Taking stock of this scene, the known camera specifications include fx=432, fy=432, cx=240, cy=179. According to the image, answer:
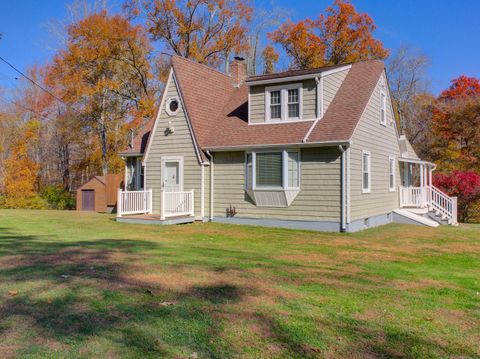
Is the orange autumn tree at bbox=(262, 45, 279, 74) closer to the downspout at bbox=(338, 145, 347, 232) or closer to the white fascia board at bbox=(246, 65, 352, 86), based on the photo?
the white fascia board at bbox=(246, 65, 352, 86)

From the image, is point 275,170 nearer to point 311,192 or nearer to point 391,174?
point 311,192

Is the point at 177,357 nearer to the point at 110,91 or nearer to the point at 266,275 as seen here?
the point at 266,275

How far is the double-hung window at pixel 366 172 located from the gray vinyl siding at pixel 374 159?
0.22 meters

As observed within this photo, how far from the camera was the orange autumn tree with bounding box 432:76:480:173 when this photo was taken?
85.5 feet

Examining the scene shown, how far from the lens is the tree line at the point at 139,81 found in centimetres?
2777

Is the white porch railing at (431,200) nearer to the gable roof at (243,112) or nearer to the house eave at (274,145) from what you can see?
the gable roof at (243,112)

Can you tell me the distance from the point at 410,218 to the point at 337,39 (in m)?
16.9

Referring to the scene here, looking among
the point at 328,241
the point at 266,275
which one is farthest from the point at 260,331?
the point at 328,241

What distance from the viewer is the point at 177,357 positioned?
11.8ft

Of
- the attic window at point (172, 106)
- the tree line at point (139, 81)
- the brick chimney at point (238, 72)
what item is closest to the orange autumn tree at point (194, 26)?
the tree line at point (139, 81)

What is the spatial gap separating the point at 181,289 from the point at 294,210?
31.1ft

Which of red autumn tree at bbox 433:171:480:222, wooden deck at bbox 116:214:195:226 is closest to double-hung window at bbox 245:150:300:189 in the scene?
wooden deck at bbox 116:214:195:226

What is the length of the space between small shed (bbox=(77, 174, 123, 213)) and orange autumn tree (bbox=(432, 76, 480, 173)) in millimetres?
20296

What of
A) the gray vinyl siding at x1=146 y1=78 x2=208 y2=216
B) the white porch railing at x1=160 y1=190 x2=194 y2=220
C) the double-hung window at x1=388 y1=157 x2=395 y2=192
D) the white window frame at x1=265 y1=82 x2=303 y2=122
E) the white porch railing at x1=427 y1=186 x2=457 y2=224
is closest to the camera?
the white window frame at x1=265 y1=82 x2=303 y2=122
